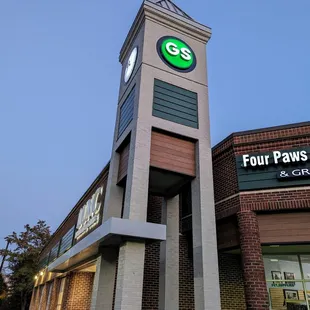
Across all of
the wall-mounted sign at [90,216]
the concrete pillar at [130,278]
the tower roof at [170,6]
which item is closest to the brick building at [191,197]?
the concrete pillar at [130,278]

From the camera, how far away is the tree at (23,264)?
1334 inches

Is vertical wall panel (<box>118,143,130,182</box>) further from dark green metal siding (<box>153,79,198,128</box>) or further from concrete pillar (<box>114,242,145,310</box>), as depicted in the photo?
concrete pillar (<box>114,242,145,310</box>)

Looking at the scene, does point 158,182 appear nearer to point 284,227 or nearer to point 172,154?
point 172,154

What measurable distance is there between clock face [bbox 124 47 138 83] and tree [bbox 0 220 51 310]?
28124 millimetres

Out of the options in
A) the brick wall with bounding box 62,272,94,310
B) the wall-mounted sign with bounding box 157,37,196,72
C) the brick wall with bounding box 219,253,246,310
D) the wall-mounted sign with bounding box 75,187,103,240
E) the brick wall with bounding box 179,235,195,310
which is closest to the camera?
the wall-mounted sign with bounding box 157,37,196,72

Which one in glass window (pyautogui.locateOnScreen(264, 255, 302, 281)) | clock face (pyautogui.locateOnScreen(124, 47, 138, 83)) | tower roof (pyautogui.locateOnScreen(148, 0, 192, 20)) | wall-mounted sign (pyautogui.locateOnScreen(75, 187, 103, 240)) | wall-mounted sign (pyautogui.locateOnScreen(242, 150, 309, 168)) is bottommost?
glass window (pyautogui.locateOnScreen(264, 255, 302, 281))

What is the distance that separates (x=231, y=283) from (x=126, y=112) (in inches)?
319

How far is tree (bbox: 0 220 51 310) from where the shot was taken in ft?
111

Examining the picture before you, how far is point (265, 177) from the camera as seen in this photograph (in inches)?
374

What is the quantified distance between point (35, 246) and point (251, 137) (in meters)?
36.8

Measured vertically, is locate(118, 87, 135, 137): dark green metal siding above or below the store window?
above

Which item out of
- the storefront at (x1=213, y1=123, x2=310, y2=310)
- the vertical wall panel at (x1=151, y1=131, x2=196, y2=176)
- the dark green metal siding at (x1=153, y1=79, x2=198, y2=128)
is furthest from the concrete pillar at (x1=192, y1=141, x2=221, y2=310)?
the storefront at (x1=213, y1=123, x2=310, y2=310)

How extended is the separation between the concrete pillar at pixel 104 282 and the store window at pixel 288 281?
5.13 meters

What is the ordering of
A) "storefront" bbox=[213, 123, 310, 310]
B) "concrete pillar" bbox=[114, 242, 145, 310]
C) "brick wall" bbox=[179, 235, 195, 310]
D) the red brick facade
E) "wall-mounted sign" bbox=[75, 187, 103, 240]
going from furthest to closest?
"wall-mounted sign" bbox=[75, 187, 103, 240], "brick wall" bbox=[179, 235, 195, 310], "storefront" bbox=[213, 123, 310, 310], the red brick facade, "concrete pillar" bbox=[114, 242, 145, 310]
